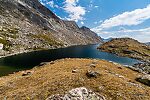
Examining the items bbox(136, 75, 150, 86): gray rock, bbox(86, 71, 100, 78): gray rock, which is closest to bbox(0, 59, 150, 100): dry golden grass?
bbox(86, 71, 100, 78): gray rock

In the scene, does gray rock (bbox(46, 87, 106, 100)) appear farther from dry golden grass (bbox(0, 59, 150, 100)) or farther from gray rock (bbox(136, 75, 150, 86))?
gray rock (bbox(136, 75, 150, 86))

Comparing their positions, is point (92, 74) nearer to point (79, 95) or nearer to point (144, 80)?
point (79, 95)

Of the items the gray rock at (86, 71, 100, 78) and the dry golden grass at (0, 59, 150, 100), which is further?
the gray rock at (86, 71, 100, 78)

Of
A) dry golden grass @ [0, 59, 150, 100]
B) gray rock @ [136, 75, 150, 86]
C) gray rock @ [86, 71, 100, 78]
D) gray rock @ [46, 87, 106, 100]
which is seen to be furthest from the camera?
gray rock @ [136, 75, 150, 86]

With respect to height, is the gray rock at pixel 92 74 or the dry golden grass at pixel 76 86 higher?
the gray rock at pixel 92 74

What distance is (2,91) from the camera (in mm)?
36000

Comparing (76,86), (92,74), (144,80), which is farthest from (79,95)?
(144,80)

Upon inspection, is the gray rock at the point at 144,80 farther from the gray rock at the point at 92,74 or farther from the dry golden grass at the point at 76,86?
the gray rock at the point at 92,74

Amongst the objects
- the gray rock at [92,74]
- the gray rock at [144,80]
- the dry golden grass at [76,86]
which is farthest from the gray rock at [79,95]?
the gray rock at [144,80]

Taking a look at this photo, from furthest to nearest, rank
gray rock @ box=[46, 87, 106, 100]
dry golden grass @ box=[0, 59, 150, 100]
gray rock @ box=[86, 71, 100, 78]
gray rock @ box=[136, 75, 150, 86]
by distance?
gray rock @ box=[136, 75, 150, 86] → gray rock @ box=[86, 71, 100, 78] → dry golden grass @ box=[0, 59, 150, 100] → gray rock @ box=[46, 87, 106, 100]

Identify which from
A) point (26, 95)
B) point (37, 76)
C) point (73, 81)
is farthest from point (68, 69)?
point (26, 95)

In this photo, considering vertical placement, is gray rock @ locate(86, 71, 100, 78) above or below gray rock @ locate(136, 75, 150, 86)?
above

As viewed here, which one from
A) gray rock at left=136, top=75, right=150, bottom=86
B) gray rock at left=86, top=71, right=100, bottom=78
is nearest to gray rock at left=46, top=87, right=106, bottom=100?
gray rock at left=86, top=71, right=100, bottom=78

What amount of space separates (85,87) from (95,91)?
4.68 feet
